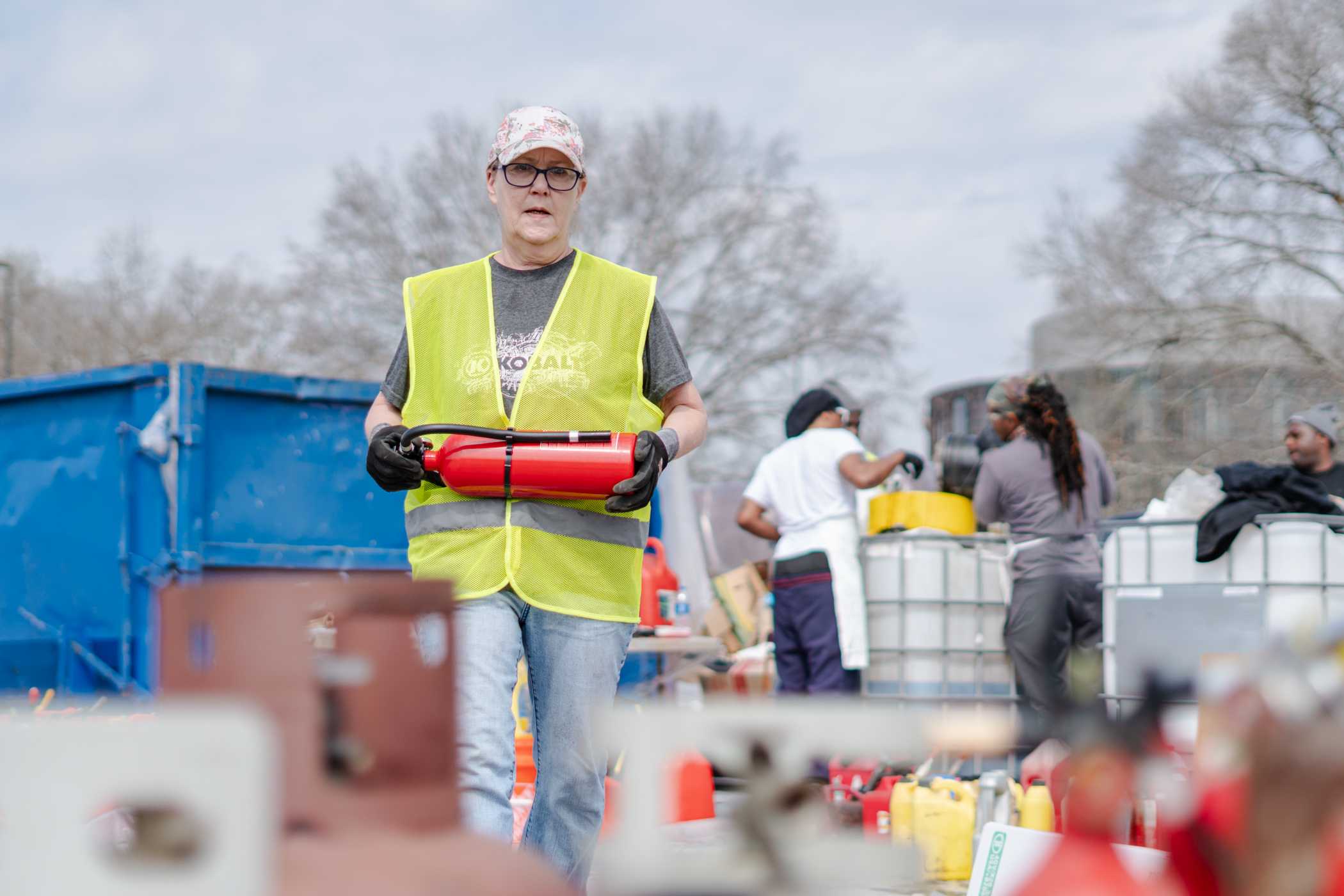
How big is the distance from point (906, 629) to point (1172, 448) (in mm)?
19492

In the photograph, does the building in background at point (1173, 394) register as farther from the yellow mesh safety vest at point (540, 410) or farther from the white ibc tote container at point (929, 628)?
the yellow mesh safety vest at point (540, 410)

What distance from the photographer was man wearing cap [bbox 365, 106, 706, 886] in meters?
2.60

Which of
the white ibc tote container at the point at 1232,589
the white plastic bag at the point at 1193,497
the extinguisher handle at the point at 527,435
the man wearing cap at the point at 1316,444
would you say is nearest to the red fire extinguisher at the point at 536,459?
the extinguisher handle at the point at 527,435

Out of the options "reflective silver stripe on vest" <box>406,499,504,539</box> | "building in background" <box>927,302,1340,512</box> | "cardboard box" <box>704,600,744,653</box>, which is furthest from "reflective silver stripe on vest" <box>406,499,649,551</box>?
"building in background" <box>927,302,1340,512</box>

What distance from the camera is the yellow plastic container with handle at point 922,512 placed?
6.59 meters

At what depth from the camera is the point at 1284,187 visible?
21.9 metres

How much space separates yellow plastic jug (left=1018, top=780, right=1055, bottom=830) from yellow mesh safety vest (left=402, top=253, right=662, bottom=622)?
2.36m

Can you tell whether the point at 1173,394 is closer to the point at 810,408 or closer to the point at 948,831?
the point at 810,408

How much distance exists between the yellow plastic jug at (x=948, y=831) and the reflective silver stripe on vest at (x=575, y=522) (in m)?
2.24

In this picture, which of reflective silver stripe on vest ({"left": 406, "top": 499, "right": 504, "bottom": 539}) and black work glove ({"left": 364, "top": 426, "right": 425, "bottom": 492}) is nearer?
black work glove ({"left": 364, "top": 426, "right": 425, "bottom": 492})

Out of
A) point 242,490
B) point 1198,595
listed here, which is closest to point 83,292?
point 242,490

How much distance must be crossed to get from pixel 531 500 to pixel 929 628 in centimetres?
406

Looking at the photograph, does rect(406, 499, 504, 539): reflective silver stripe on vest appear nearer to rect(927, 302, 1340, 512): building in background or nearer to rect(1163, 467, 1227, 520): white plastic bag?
rect(1163, 467, 1227, 520): white plastic bag

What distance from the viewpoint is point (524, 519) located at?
266cm
